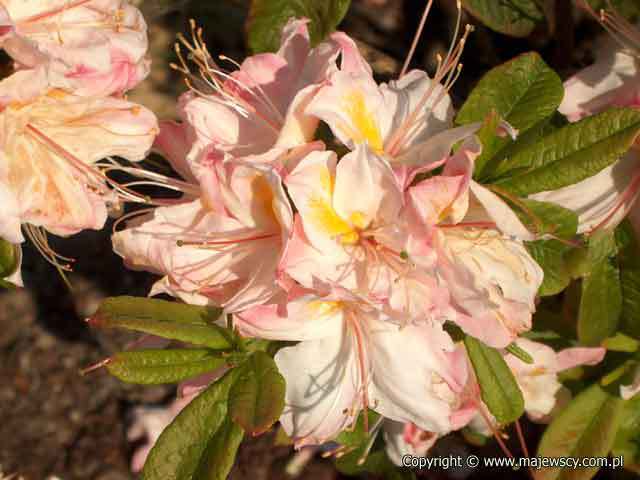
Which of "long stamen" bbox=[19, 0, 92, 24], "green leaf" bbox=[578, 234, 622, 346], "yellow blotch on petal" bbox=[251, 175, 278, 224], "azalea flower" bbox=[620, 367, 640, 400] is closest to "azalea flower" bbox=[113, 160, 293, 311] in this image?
"yellow blotch on petal" bbox=[251, 175, 278, 224]

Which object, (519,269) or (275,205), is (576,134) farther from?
(275,205)

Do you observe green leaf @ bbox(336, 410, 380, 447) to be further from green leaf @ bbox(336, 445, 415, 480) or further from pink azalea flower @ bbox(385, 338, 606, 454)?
green leaf @ bbox(336, 445, 415, 480)

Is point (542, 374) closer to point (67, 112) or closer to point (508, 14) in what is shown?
point (508, 14)

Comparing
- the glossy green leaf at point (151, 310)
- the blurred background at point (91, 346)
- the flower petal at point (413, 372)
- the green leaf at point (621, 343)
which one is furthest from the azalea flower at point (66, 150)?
the blurred background at point (91, 346)

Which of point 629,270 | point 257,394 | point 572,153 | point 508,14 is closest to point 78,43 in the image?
point 257,394

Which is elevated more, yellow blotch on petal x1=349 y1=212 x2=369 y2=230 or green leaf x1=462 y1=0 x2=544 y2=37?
green leaf x1=462 y1=0 x2=544 y2=37

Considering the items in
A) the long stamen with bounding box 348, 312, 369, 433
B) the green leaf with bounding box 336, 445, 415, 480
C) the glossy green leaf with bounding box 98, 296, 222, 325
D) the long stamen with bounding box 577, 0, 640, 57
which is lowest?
the green leaf with bounding box 336, 445, 415, 480
